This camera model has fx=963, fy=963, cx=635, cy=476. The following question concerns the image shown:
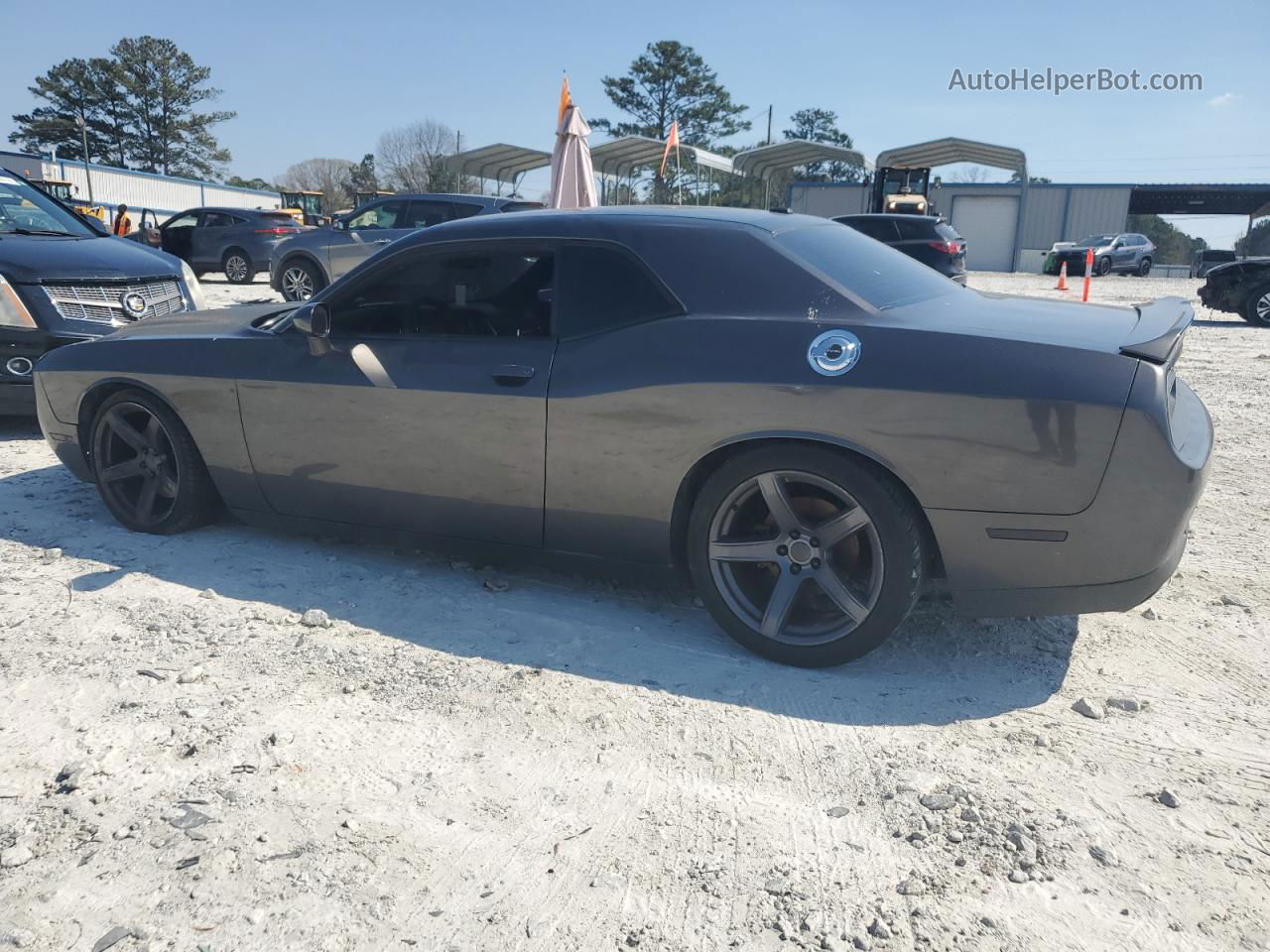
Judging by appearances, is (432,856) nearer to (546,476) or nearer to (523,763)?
(523,763)

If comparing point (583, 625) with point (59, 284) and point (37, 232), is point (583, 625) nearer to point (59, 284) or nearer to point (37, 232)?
point (59, 284)

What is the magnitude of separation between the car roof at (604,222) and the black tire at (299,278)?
37.6 feet

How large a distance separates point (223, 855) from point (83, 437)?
3085 millimetres

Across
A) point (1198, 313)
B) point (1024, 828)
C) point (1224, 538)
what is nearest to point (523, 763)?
point (1024, 828)

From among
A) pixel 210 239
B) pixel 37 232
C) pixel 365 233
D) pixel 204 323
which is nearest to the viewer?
pixel 204 323

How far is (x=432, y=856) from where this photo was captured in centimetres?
229

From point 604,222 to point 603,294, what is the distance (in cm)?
30

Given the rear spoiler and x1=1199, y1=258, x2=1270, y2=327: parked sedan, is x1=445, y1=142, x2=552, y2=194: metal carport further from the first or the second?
the rear spoiler

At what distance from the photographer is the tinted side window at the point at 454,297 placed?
3705mm

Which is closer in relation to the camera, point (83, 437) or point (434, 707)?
point (434, 707)

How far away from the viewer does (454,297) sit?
12.7 feet

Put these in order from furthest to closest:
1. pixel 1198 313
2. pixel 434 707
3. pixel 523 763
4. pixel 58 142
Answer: pixel 58 142, pixel 1198 313, pixel 434 707, pixel 523 763

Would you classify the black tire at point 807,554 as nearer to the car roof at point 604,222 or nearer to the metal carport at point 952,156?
the car roof at point 604,222

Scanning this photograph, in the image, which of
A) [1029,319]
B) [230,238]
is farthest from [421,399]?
[230,238]
